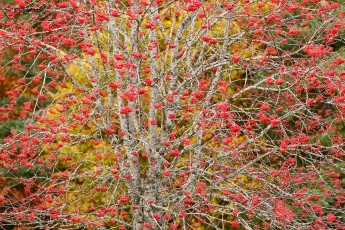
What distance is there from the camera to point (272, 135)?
13359 millimetres

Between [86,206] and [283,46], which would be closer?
[86,206]

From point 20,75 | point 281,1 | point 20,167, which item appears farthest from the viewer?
point 20,75

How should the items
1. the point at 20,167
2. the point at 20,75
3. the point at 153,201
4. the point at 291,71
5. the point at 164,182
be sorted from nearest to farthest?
the point at 291,71 → the point at 153,201 → the point at 164,182 → the point at 20,167 → the point at 20,75

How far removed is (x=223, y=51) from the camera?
8586 millimetres

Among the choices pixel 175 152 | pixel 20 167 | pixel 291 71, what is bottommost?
pixel 20 167

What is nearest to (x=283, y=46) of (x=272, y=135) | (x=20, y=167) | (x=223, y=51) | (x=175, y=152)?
(x=272, y=135)

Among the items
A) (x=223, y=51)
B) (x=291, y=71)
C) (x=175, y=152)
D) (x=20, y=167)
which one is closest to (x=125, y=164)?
(x=175, y=152)

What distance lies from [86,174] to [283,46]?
5.97 metres

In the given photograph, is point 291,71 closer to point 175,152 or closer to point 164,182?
point 175,152

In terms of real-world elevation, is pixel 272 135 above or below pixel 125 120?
below

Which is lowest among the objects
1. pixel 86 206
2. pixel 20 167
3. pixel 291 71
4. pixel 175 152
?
pixel 20 167

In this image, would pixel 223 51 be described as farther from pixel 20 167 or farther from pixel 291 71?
pixel 20 167

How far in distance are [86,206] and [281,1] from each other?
560cm

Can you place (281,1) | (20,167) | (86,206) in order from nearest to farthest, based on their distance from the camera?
(281,1) < (86,206) < (20,167)
